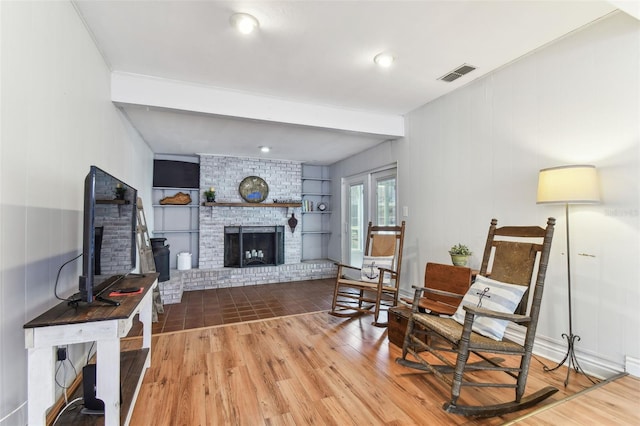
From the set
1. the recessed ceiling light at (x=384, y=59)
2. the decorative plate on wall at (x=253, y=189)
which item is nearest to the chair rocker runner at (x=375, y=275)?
the recessed ceiling light at (x=384, y=59)

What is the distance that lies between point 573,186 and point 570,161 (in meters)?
0.43

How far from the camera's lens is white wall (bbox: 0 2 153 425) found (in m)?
1.28

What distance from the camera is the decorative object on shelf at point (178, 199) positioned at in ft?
17.2

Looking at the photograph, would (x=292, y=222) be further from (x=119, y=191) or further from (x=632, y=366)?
(x=632, y=366)

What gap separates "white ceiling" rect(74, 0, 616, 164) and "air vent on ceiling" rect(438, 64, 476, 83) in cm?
6

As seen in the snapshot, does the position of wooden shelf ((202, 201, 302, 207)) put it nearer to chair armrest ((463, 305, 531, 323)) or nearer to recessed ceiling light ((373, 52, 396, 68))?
recessed ceiling light ((373, 52, 396, 68))

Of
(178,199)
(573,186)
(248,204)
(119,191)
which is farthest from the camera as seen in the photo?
(248,204)

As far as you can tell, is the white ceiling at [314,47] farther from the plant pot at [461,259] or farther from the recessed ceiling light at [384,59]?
the plant pot at [461,259]

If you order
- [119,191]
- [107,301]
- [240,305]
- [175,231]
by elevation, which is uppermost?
[119,191]

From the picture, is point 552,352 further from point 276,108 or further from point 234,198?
point 234,198

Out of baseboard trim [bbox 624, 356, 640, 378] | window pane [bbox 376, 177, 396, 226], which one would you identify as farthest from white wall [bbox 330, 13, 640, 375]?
window pane [bbox 376, 177, 396, 226]

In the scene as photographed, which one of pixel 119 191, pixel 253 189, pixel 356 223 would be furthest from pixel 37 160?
pixel 356 223

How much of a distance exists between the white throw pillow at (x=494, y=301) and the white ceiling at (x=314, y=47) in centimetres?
183

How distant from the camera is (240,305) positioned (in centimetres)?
393
